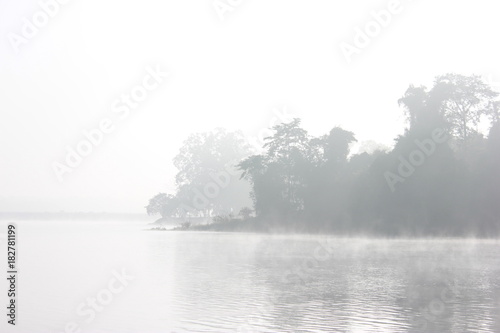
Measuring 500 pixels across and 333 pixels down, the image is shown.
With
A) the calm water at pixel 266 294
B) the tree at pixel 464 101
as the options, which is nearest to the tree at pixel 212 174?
the tree at pixel 464 101

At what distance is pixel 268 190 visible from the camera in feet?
288

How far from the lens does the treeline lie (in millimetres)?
67188

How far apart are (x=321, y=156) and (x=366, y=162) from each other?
711 centimetres

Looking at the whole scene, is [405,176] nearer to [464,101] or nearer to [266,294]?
[464,101]

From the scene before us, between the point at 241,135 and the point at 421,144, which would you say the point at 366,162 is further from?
the point at 241,135

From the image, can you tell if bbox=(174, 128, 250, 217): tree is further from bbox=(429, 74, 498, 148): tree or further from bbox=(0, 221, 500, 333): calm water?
bbox=(0, 221, 500, 333): calm water

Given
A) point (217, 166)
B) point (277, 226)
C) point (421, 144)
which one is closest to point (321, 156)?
point (277, 226)

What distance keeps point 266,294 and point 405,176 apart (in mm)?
49732

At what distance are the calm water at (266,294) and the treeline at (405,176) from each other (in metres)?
29.0

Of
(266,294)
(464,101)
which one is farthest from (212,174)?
(266,294)

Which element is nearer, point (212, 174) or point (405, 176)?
point (405, 176)

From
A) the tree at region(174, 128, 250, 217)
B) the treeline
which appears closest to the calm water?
the treeline

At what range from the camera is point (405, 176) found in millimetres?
69250

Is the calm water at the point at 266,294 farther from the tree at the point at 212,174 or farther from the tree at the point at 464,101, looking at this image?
the tree at the point at 212,174
